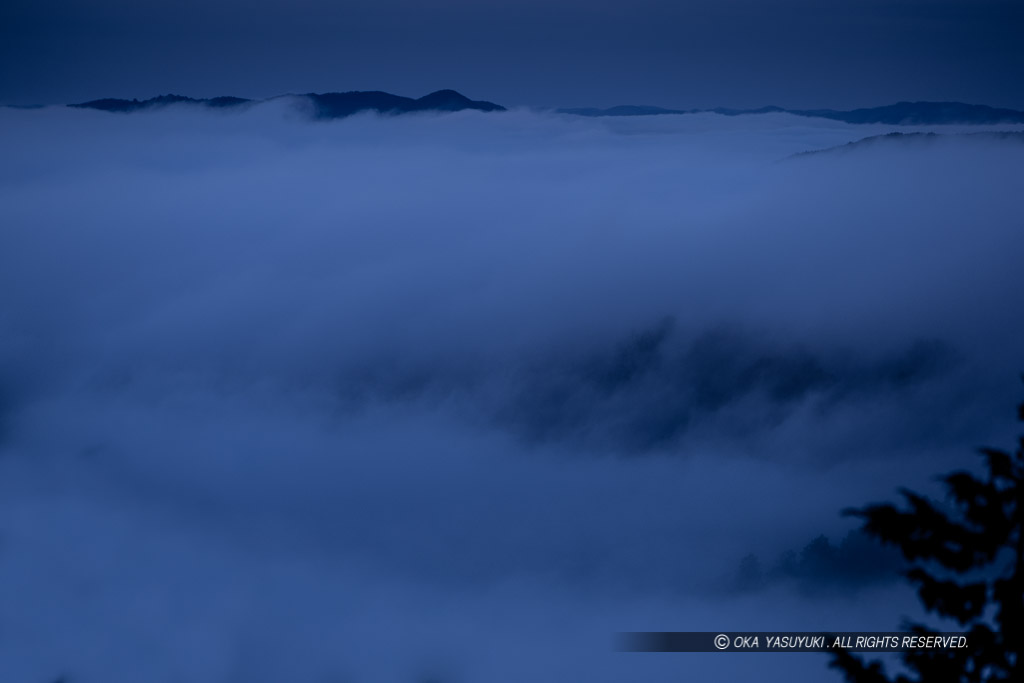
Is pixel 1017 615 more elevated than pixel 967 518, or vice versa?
pixel 967 518

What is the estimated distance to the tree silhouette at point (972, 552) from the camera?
7.78m

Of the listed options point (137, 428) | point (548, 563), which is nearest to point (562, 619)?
point (548, 563)

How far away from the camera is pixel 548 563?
426 feet

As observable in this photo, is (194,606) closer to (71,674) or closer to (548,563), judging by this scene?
(71,674)

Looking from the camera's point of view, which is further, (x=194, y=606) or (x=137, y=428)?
(x=137, y=428)

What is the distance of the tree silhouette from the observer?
778 cm

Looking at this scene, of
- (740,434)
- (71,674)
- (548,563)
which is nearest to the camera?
(71,674)

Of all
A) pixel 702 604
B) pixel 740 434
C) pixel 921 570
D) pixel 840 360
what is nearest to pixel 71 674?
pixel 702 604

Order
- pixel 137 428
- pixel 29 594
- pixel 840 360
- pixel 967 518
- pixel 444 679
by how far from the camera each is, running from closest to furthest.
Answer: pixel 967 518 < pixel 444 679 < pixel 29 594 < pixel 840 360 < pixel 137 428

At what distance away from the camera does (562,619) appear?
115 meters

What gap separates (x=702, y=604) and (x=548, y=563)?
28.9 m

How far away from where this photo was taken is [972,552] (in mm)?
7828

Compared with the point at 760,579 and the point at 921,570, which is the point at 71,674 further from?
the point at 921,570

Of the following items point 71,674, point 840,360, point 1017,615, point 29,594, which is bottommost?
point 1017,615
